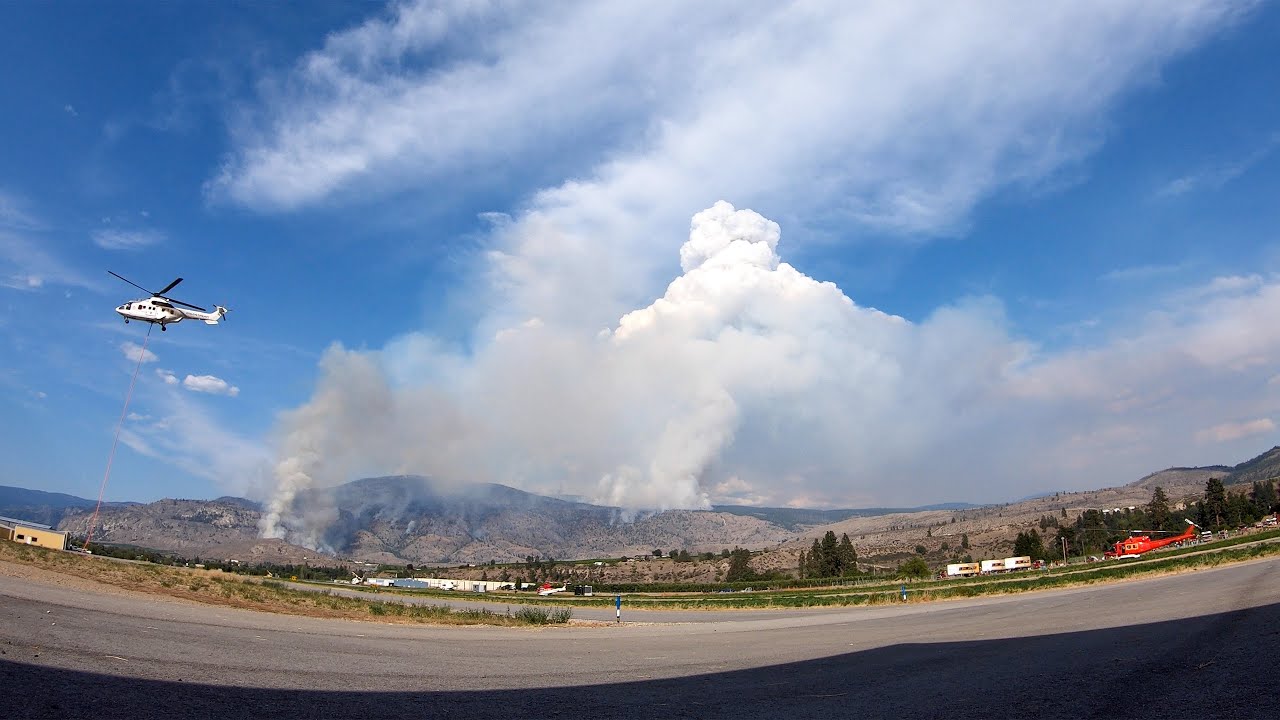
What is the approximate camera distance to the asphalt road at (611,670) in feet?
30.5

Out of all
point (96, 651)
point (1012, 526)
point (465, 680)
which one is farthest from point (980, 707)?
point (1012, 526)

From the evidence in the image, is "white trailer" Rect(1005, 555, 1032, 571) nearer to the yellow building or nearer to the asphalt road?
the asphalt road

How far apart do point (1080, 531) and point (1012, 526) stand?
4608cm

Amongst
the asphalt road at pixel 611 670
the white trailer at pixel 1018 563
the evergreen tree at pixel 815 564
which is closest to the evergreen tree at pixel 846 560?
the evergreen tree at pixel 815 564

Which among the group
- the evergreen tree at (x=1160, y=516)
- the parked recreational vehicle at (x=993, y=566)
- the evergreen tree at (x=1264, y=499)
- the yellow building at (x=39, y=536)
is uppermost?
the evergreen tree at (x=1264, y=499)

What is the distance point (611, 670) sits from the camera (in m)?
14.2

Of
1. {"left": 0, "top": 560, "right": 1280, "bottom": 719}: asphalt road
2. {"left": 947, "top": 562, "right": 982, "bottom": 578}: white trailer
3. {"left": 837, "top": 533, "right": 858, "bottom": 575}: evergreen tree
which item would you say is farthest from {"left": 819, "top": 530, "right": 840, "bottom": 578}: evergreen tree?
{"left": 0, "top": 560, "right": 1280, "bottom": 719}: asphalt road

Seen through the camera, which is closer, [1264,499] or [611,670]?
[611,670]

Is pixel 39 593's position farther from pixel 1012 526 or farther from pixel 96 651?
pixel 1012 526

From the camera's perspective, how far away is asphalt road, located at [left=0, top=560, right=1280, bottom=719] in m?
9.30

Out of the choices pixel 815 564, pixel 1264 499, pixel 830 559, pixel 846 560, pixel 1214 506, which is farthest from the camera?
pixel 1264 499

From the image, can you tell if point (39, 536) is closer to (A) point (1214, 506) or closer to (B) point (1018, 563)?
(B) point (1018, 563)

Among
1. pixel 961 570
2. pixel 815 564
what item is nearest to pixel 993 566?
pixel 961 570

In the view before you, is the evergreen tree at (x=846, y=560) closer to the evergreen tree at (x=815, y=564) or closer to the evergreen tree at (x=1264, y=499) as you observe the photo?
the evergreen tree at (x=815, y=564)
